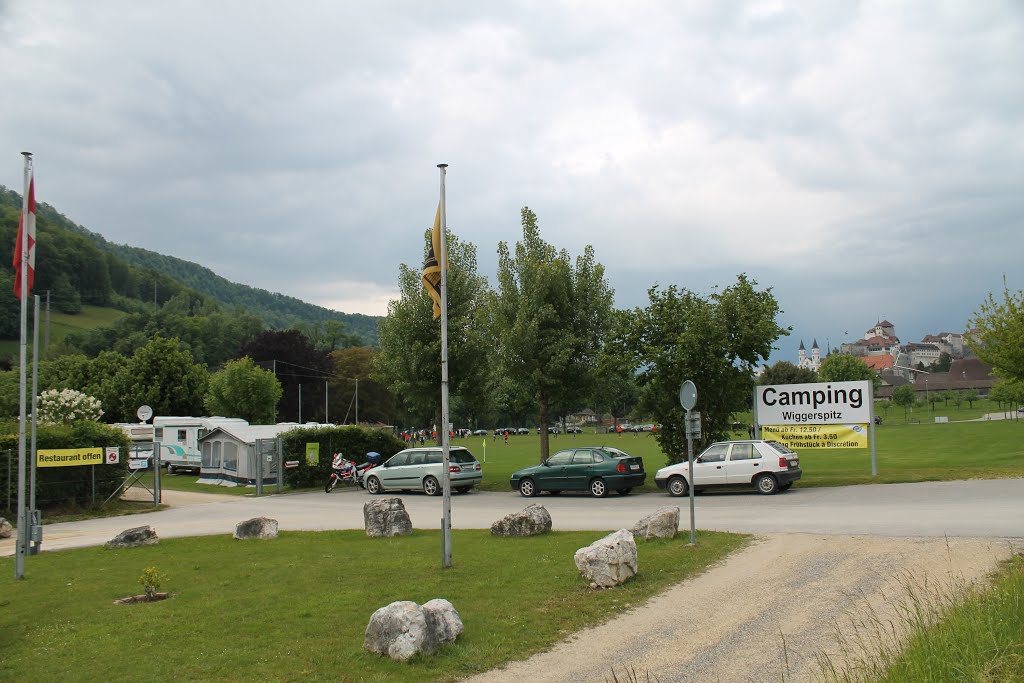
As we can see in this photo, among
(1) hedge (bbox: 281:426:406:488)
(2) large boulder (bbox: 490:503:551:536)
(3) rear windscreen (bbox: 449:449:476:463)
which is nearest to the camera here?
(2) large boulder (bbox: 490:503:551:536)

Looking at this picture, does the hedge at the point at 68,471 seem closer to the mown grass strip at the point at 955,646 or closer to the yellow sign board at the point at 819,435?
the yellow sign board at the point at 819,435

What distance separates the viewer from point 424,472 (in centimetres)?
2767

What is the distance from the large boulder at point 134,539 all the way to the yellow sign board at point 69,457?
8.78 meters

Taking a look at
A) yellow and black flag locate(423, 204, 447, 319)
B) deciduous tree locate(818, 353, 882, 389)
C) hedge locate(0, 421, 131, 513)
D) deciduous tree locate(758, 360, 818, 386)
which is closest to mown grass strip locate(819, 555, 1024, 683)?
yellow and black flag locate(423, 204, 447, 319)

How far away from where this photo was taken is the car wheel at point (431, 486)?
89.7ft

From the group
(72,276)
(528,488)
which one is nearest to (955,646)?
(528,488)

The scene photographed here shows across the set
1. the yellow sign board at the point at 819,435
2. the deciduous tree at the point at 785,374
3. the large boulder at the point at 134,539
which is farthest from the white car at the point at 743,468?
the deciduous tree at the point at 785,374

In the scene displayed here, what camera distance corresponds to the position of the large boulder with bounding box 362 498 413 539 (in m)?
16.0

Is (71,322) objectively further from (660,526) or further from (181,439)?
(660,526)

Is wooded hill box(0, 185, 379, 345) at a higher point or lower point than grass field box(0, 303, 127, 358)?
higher

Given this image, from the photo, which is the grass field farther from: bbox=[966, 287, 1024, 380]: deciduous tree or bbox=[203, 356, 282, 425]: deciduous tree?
bbox=[966, 287, 1024, 380]: deciduous tree

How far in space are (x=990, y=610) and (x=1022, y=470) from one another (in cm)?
2204

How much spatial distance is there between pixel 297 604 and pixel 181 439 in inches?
1420

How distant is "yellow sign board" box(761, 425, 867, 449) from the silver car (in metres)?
10.6
